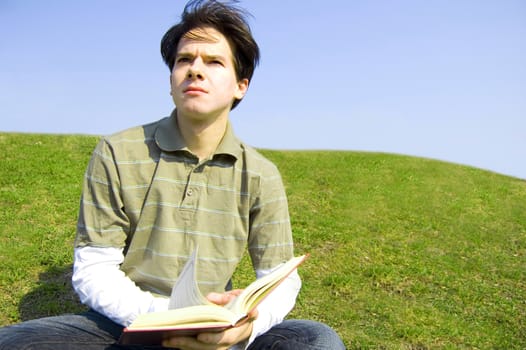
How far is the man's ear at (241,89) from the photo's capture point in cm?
296

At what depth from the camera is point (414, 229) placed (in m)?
7.36

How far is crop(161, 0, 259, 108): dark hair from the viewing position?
2.79m

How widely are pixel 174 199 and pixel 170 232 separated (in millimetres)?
161

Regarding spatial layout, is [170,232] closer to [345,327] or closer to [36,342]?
[36,342]

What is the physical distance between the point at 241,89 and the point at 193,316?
1.44 m

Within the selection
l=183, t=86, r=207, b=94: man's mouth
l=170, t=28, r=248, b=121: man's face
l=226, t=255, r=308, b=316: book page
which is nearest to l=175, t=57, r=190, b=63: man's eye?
l=170, t=28, r=248, b=121: man's face

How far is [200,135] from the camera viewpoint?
2.76 metres

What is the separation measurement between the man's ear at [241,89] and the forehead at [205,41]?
8.1 inches

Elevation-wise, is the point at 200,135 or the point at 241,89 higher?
the point at 241,89

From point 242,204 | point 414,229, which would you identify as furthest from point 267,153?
point 242,204

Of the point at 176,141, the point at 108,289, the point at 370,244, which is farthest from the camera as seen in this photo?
the point at 370,244

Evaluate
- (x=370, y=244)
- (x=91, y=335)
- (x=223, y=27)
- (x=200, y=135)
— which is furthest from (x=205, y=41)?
(x=370, y=244)

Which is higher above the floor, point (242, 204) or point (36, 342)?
point (242, 204)

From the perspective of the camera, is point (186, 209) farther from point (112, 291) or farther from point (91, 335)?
point (91, 335)
